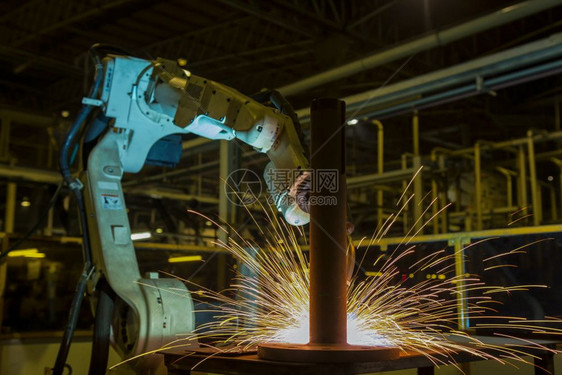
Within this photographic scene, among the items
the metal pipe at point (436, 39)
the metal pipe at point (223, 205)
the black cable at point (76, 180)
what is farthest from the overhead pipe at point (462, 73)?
the black cable at point (76, 180)

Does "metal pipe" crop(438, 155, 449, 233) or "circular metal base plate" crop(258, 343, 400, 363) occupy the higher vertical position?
"metal pipe" crop(438, 155, 449, 233)

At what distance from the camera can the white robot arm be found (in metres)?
3.21

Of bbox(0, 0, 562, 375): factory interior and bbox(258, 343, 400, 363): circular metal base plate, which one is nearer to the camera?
bbox(258, 343, 400, 363): circular metal base plate

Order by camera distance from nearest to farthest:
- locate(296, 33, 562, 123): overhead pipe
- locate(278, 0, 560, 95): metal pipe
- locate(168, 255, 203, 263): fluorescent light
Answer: locate(296, 33, 562, 123): overhead pipe → locate(278, 0, 560, 95): metal pipe → locate(168, 255, 203, 263): fluorescent light

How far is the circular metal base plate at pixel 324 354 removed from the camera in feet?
6.56

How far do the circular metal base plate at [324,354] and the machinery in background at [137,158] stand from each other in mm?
1064

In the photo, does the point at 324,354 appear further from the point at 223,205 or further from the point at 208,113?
the point at 223,205

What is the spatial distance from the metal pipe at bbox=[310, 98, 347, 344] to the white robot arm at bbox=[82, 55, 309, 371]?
636mm

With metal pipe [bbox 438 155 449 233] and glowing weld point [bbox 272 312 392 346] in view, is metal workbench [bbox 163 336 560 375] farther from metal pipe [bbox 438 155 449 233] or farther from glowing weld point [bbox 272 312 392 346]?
metal pipe [bbox 438 155 449 233]

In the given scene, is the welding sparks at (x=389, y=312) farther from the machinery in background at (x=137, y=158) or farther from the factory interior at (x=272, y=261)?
the machinery in background at (x=137, y=158)

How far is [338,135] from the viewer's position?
7.96 feet

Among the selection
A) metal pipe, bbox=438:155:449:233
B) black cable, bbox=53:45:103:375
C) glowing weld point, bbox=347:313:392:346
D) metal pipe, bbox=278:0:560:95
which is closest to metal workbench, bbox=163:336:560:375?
glowing weld point, bbox=347:313:392:346

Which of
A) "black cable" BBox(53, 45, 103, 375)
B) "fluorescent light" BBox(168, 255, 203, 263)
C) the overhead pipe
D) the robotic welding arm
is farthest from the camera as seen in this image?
"fluorescent light" BBox(168, 255, 203, 263)

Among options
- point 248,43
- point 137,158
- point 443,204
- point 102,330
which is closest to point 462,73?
point 137,158
